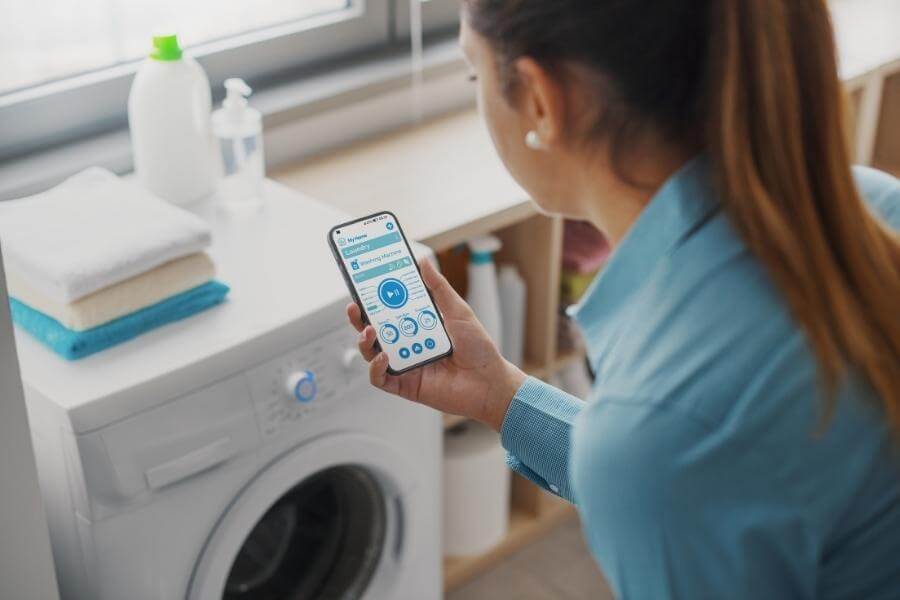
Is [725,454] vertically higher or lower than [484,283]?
higher

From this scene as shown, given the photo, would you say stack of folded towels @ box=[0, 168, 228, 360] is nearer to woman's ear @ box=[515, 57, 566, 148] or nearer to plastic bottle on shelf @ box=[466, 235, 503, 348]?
plastic bottle on shelf @ box=[466, 235, 503, 348]

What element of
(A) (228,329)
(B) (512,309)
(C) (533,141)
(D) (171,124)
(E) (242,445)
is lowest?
(B) (512,309)

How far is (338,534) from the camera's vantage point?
65.6 inches

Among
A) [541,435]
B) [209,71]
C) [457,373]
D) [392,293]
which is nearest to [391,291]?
[392,293]

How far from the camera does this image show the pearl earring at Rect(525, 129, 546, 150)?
87 cm

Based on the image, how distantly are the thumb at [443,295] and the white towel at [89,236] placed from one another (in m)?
0.30

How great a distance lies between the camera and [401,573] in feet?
5.59

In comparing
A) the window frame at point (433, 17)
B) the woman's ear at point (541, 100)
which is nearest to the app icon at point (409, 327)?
the woman's ear at point (541, 100)

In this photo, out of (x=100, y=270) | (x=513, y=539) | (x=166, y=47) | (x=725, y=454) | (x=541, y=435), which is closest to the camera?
(x=725, y=454)

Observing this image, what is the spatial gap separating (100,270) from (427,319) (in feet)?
1.20

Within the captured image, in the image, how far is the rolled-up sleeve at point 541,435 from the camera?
3.74 feet

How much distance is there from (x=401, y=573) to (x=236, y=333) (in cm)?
53

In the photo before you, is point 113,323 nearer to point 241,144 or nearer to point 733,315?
point 241,144

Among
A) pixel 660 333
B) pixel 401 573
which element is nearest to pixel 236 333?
pixel 401 573
